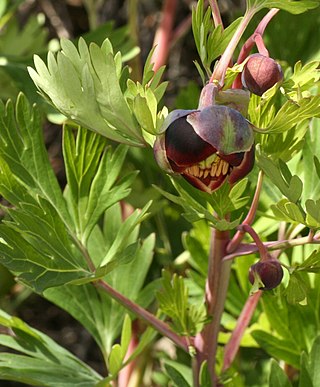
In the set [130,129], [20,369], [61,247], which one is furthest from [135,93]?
[20,369]

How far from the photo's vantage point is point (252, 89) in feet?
2.35

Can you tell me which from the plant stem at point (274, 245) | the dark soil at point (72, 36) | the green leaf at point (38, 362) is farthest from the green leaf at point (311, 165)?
the dark soil at point (72, 36)

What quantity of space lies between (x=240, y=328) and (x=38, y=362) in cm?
23

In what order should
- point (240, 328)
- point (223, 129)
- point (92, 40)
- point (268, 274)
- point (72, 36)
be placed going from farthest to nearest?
1. point (72, 36)
2. point (92, 40)
3. point (240, 328)
4. point (268, 274)
5. point (223, 129)

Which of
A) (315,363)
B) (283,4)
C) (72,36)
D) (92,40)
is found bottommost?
(315,363)

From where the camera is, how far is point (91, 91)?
29.3 inches

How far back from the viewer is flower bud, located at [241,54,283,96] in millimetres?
708

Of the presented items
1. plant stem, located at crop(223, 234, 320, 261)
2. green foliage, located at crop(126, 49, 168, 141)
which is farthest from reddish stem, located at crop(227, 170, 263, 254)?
green foliage, located at crop(126, 49, 168, 141)

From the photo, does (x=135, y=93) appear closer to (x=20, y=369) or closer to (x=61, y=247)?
(x=61, y=247)

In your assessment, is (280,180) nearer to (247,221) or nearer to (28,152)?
(247,221)

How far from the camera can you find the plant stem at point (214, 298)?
85cm

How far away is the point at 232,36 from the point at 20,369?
0.42 metres

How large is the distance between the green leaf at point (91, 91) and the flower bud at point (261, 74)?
0.11 m

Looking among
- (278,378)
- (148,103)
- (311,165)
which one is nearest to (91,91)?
(148,103)
